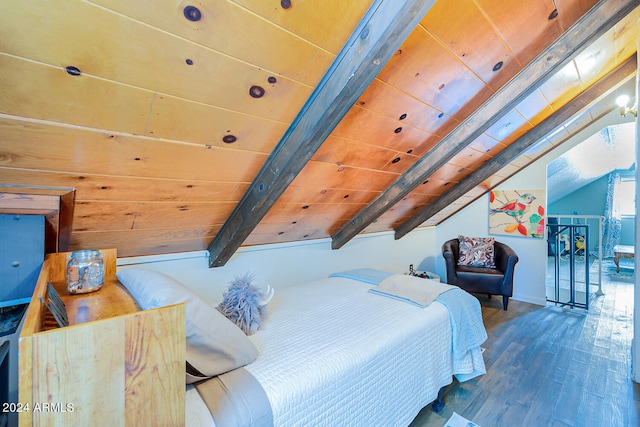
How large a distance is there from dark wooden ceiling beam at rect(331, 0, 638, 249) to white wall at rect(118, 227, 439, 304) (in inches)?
23.7

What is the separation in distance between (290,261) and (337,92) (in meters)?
1.80

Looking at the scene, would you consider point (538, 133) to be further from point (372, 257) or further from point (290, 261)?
point (290, 261)

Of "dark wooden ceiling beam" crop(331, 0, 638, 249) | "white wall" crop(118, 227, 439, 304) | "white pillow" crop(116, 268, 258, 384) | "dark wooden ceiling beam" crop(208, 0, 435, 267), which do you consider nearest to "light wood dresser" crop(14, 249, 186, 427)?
"white pillow" crop(116, 268, 258, 384)

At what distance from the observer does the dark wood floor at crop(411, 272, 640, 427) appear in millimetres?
1685

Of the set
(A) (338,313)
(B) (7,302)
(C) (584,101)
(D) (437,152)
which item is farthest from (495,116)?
(B) (7,302)

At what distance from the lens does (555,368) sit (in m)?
2.17

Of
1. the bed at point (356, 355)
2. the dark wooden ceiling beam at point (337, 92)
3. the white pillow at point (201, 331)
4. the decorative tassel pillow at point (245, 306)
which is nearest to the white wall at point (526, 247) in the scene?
the bed at point (356, 355)

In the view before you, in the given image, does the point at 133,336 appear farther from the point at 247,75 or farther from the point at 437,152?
the point at 437,152

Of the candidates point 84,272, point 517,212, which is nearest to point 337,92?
point 84,272

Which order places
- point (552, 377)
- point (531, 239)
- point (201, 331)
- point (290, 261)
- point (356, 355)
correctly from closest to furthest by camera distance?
point (201, 331)
point (356, 355)
point (552, 377)
point (290, 261)
point (531, 239)

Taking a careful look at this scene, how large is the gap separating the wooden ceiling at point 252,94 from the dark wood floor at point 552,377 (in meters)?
1.63

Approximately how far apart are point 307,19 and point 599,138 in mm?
4936

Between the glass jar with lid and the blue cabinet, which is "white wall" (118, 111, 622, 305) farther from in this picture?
the glass jar with lid

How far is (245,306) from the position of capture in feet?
4.61
